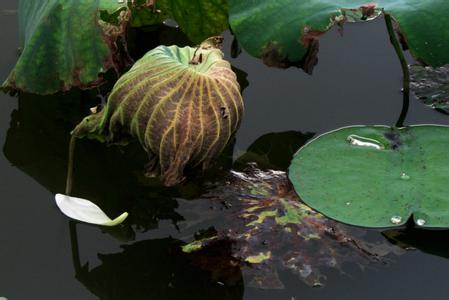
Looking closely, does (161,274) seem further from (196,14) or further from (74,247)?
(196,14)

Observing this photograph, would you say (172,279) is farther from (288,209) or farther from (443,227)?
(443,227)

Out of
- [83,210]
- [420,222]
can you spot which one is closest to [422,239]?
[420,222]

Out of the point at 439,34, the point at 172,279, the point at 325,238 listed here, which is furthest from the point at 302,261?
the point at 439,34

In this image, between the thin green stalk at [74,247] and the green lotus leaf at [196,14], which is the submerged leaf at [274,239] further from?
the green lotus leaf at [196,14]

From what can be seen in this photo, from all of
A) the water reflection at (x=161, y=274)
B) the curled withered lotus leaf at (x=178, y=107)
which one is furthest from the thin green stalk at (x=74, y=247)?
the curled withered lotus leaf at (x=178, y=107)

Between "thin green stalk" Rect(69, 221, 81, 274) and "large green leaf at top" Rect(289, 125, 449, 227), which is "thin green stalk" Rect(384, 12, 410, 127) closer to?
"large green leaf at top" Rect(289, 125, 449, 227)
